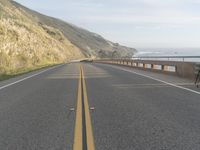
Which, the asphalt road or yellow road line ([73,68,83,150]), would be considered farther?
the asphalt road

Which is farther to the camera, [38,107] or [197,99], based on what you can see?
[197,99]

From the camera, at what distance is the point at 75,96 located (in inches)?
479

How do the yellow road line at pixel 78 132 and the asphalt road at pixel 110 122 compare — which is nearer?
the yellow road line at pixel 78 132

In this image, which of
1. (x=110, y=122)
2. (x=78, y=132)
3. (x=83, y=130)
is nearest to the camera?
(x=78, y=132)

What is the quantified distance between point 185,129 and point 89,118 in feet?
7.41

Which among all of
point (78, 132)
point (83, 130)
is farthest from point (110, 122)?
point (78, 132)

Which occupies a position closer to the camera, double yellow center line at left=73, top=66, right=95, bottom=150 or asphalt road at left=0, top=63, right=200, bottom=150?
double yellow center line at left=73, top=66, right=95, bottom=150

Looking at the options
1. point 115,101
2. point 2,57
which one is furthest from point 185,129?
point 2,57

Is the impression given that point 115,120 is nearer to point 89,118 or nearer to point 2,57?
point 89,118

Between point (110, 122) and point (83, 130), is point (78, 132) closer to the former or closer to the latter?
point (83, 130)

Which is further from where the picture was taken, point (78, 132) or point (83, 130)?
point (83, 130)

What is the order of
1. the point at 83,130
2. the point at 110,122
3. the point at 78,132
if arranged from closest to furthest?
the point at 78,132 < the point at 83,130 < the point at 110,122

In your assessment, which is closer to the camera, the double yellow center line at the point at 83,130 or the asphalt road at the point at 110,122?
the double yellow center line at the point at 83,130

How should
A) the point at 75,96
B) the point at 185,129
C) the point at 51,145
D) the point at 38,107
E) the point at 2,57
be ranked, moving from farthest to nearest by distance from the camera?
the point at 2,57 → the point at 75,96 → the point at 38,107 → the point at 185,129 → the point at 51,145
